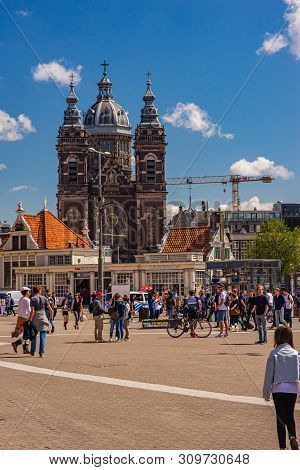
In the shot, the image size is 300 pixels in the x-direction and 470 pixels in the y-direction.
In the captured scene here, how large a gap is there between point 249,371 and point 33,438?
7.88m

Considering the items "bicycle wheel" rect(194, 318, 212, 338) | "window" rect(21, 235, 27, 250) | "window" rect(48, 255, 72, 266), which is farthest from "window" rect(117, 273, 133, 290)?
"bicycle wheel" rect(194, 318, 212, 338)

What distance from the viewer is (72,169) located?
11231cm

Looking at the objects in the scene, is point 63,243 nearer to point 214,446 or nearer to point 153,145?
point 153,145

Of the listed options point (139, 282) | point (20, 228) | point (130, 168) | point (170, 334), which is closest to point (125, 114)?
point (130, 168)

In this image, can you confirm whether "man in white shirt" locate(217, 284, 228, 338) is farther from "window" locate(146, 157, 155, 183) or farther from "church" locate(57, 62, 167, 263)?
"window" locate(146, 157, 155, 183)

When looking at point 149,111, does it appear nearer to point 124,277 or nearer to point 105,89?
point 105,89

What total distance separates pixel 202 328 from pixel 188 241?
160 ft

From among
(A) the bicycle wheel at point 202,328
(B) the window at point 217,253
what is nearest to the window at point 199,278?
(B) the window at point 217,253

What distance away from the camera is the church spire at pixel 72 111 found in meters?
116

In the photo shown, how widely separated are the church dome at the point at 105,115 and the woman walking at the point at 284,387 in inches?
4651

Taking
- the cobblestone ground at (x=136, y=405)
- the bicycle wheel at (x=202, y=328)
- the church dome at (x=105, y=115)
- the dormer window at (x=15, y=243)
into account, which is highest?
the church dome at (x=105, y=115)

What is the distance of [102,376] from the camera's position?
→ 56.0 feet

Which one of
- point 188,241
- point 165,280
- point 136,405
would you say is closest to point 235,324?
point 136,405

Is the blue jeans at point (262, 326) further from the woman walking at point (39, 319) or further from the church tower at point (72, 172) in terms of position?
the church tower at point (72, 172)
